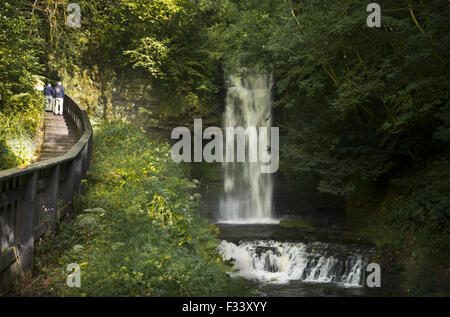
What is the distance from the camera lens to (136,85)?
24.1 metres

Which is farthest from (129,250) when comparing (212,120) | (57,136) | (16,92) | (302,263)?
(212,120)

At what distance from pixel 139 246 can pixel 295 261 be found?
650cm

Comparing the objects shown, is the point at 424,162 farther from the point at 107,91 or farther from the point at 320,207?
the point at 107,91

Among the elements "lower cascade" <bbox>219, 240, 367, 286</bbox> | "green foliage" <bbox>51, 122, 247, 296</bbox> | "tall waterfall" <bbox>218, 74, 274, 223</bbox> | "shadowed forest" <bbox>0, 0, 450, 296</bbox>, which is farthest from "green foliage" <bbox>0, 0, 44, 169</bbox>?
"tall waterfall" <bbox>218, 74, 274, 223</bbox>

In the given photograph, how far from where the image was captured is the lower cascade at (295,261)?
11.1m

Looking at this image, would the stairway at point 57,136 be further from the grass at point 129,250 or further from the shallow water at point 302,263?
the shallow water at point 302,263

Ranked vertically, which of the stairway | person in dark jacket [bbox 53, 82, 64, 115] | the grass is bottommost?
the grass

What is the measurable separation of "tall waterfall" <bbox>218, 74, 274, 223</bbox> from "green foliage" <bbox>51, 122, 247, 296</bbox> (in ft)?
41.1

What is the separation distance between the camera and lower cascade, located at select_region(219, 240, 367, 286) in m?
11.1

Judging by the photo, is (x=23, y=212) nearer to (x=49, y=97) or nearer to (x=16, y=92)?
(x=16, y=92)

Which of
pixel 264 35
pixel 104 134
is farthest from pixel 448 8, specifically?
pixel 104 134

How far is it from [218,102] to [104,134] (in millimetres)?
9345

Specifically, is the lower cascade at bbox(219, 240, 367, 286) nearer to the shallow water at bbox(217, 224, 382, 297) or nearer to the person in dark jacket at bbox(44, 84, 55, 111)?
the shallow water at bbox(217, 224, 382, 297)

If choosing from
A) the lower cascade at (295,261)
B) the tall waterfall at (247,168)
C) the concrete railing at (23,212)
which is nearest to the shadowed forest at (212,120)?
the concrete railing at (23,212)
